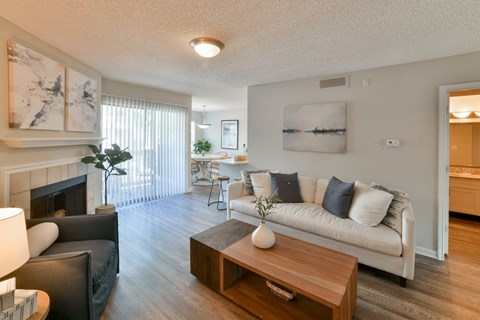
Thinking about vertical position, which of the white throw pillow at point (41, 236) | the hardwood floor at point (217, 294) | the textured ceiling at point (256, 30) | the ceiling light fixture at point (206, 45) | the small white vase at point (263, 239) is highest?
the textured ceiling at point (256, 30)

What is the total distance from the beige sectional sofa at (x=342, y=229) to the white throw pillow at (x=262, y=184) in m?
0.02

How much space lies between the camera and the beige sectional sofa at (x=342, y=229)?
2137 millimetres

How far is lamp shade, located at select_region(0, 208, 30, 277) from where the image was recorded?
1.13 meters

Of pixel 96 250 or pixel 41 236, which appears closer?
pixel 41 236

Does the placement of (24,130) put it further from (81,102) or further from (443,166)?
(443,166)

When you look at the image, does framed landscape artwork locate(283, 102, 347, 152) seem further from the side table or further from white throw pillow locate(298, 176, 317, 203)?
the side table

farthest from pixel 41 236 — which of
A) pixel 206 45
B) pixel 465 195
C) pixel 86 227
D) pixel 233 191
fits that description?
pixel 465 195

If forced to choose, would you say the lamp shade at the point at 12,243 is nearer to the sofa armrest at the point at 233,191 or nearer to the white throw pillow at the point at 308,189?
the sofa armrest at the point at 233,191

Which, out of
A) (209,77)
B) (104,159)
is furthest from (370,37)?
(104,159)

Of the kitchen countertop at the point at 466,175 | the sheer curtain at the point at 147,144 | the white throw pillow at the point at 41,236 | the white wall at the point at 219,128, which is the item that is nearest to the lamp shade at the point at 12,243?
the white throw pillow at the point at 41,236

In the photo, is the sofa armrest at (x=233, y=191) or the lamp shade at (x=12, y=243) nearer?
the lamp shade at (x=12, y=243)

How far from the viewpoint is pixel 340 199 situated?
2721mm

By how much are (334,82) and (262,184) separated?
76.6 inches

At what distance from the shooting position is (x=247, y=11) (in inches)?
71.9
